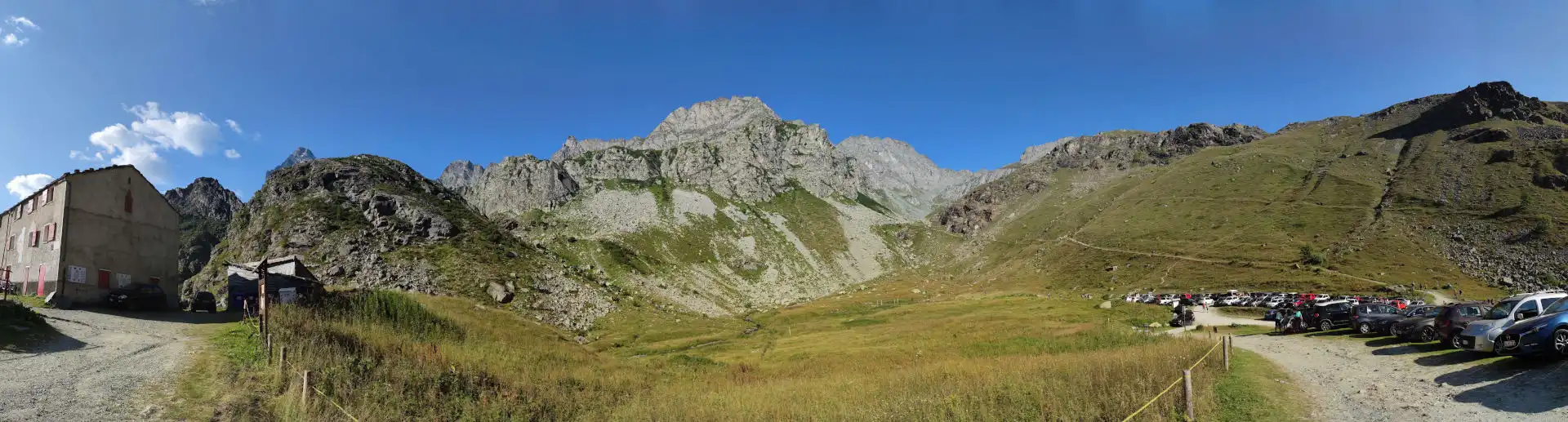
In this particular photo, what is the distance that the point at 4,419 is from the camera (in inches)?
510

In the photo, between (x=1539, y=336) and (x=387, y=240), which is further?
(x=387, y=240)

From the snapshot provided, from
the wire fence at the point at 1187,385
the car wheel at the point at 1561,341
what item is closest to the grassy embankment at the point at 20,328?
the wire fence at the point at 1187,385

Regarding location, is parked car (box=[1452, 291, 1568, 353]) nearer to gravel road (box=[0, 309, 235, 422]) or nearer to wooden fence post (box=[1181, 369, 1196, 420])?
wooden fence post (box=[1181, 369, 1196, 420])

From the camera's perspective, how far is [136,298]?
34938 mm

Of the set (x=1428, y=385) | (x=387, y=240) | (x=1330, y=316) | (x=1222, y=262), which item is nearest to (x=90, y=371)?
(x=1428, y=385)

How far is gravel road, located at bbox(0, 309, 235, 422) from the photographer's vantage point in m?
14.1

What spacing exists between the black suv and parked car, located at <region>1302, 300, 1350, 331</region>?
225 cm

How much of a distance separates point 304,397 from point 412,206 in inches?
3389

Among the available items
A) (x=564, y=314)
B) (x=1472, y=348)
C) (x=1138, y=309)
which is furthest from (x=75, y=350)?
(x=1138, y=309)

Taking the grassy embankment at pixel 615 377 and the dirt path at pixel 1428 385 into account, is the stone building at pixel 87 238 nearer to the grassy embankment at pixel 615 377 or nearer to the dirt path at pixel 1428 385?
the grassy embankment at pixel 615 377

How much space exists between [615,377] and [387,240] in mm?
69162

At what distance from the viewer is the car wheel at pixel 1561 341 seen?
57.3ft

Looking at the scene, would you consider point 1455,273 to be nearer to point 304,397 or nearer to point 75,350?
point 304,397

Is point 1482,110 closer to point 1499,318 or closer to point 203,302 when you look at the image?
point 1499,318
